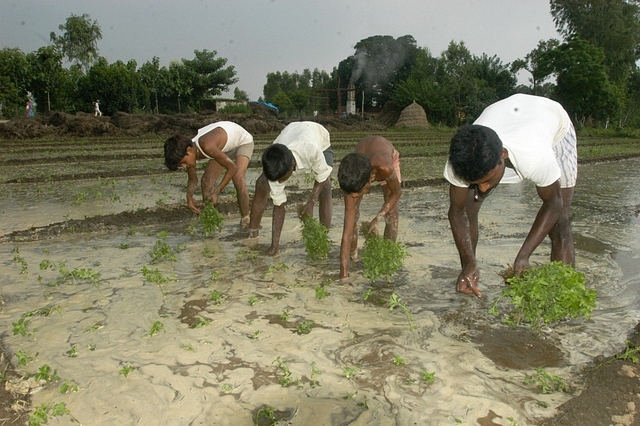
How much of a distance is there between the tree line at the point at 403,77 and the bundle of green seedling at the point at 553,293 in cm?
2964

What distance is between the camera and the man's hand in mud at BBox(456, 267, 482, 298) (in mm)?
3977

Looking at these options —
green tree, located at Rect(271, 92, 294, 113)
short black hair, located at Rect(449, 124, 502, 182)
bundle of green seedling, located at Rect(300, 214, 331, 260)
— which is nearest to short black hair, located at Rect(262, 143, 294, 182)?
bundle of green seedling, located at Rect(300, 214, 331, 260)

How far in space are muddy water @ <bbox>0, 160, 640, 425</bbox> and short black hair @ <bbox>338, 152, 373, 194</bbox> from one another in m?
0.89

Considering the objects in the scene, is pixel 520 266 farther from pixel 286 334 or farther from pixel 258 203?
pixel 258 203

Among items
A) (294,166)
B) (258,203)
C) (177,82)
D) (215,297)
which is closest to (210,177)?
(258,203)

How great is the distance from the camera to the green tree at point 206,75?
34.8 meters

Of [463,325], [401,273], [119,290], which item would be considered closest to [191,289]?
[119,290]

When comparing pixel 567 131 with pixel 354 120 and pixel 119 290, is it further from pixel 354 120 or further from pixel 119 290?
pixel 354 120

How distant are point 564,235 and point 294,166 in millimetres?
2457

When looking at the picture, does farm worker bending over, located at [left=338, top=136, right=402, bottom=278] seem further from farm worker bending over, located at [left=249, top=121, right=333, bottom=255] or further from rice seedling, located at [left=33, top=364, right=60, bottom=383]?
rice seedling, located at [left=33, top=364, right=60, bottom=383]

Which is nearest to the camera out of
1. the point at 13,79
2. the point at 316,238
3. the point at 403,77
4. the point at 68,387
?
the point at 68,387

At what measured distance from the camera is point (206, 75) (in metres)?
35.6

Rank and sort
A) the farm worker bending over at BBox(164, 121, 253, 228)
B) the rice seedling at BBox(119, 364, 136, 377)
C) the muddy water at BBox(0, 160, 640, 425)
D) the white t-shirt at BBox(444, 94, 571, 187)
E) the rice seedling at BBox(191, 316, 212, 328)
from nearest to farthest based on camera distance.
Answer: the muddy water at BBox(0, 160, 640, 425), the rice seedling at BBox(119, 364, 136, 377), the white t-shirt at BBox(444, 94, 571, 187), the rice seedling at BBox(191, 316, 212, 328), the farm worker bending over at BBox(164, 121, 253, 228)

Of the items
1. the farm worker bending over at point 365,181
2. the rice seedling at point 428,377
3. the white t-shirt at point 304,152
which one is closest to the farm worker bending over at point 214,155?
the white t-shirt at point 304,152
